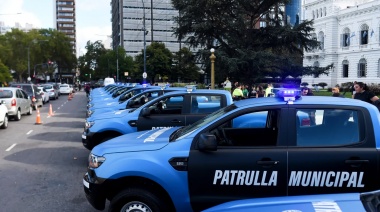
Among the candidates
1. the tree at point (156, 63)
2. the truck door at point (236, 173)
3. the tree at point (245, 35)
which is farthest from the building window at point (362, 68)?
the truck door at point (236, 173)

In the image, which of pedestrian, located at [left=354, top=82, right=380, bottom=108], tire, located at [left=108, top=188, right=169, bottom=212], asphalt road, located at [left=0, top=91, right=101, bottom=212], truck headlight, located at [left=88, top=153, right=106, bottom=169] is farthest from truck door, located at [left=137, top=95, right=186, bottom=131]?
pedestrian, located at [left=354, top=82, right=380, bottom=108]

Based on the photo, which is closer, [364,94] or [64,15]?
[364,94]

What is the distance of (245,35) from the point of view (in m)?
30.2

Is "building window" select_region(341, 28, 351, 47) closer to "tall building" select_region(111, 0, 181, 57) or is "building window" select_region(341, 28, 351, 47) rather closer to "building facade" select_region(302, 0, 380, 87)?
"building facade" select_region(302, 0, 380, 87)

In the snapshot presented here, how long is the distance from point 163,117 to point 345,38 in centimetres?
8560

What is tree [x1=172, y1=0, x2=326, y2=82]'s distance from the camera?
1110 inches

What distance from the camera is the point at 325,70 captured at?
31.0 m

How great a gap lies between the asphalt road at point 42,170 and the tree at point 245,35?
55.6ft

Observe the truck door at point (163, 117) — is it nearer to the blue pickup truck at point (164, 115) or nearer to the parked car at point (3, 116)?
the blue pickup truck at point (164, 115)

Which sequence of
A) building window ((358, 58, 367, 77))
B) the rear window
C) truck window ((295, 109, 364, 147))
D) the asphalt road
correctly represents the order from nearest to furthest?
truck window ((295, 109, 364, 147)), the asphalt road, the rear window, building window ((358, 58, 367, 77))

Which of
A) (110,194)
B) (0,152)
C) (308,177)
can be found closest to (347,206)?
(308,177)

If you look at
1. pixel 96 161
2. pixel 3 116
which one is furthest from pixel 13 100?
pixel 96 161

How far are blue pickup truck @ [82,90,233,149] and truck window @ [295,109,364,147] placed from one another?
3.54m

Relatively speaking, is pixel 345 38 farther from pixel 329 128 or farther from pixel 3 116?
pixel 329 128
